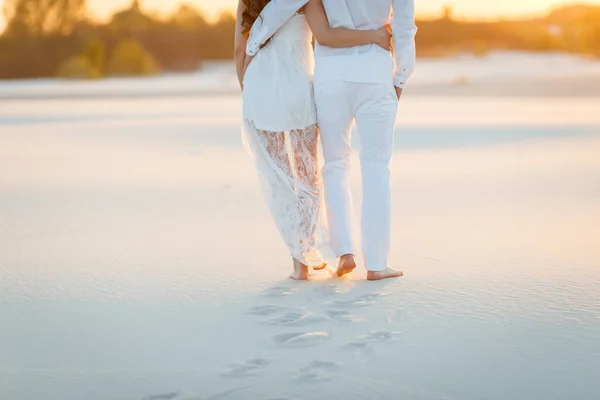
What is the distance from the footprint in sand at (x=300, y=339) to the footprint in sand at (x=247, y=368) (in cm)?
18

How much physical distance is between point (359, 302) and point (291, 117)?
87cm

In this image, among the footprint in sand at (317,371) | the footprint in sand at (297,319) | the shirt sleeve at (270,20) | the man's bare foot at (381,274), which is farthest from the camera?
the man's bare foot at (381,274)

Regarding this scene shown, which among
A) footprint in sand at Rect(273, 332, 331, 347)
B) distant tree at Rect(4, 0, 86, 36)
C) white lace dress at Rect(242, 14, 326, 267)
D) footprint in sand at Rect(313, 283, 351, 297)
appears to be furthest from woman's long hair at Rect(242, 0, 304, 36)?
distant tree at Rect(4, 0, 86, 36)

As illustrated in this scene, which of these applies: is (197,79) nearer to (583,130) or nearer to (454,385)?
(583,130)

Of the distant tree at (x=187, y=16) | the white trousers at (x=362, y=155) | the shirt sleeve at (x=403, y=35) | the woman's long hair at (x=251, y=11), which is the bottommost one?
the white trousers at (x=362, y=155)

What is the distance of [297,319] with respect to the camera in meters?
3.50

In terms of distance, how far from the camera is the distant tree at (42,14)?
52594mm

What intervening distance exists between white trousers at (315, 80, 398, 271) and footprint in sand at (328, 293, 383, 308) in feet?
1.00

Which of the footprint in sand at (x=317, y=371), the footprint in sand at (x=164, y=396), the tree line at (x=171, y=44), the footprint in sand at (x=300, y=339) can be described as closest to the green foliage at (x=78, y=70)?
the tree line at (x=171, y=44)

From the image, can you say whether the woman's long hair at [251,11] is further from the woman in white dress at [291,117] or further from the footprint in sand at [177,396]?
the footprint in sand at [177,396]

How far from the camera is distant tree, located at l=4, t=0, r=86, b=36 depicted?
52.6 meters

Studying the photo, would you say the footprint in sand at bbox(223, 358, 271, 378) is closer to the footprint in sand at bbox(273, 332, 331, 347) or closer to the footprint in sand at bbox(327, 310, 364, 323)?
the footprint in sand at bbox(273, 332, 331, 347)

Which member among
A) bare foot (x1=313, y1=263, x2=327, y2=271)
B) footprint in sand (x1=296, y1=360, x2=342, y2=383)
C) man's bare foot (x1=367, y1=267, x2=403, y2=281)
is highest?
bare foot (x1=313, y1=263, x2=327, y2=271)

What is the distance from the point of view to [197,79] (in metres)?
34.2
